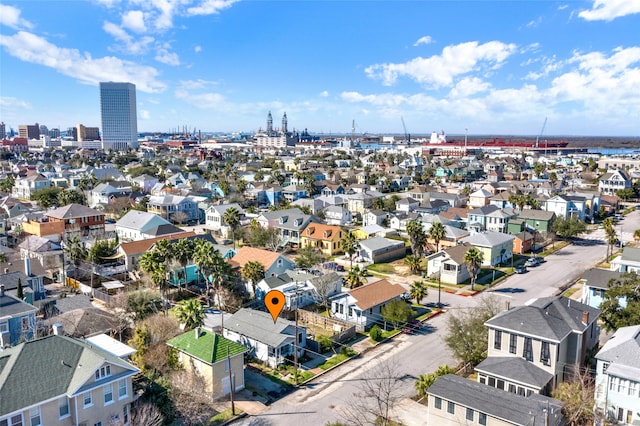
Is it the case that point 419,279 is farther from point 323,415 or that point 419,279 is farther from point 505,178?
point 505,178

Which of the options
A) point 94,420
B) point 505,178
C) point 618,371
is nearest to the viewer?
point 94,420

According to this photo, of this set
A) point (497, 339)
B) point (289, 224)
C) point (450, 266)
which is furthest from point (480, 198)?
point (497, 339)

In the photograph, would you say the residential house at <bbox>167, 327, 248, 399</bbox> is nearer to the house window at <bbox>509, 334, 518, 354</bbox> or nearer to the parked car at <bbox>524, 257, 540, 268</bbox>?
the house window at <bbox>509, 334, 518, 354</bbox>

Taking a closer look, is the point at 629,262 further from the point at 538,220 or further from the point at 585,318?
the point at 538,220

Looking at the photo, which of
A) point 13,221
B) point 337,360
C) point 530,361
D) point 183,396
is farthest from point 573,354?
point 13,221

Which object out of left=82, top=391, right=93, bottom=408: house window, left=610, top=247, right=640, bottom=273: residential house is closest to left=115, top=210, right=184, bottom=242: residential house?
left=82, top=391, right=93, bottom=408: house window
